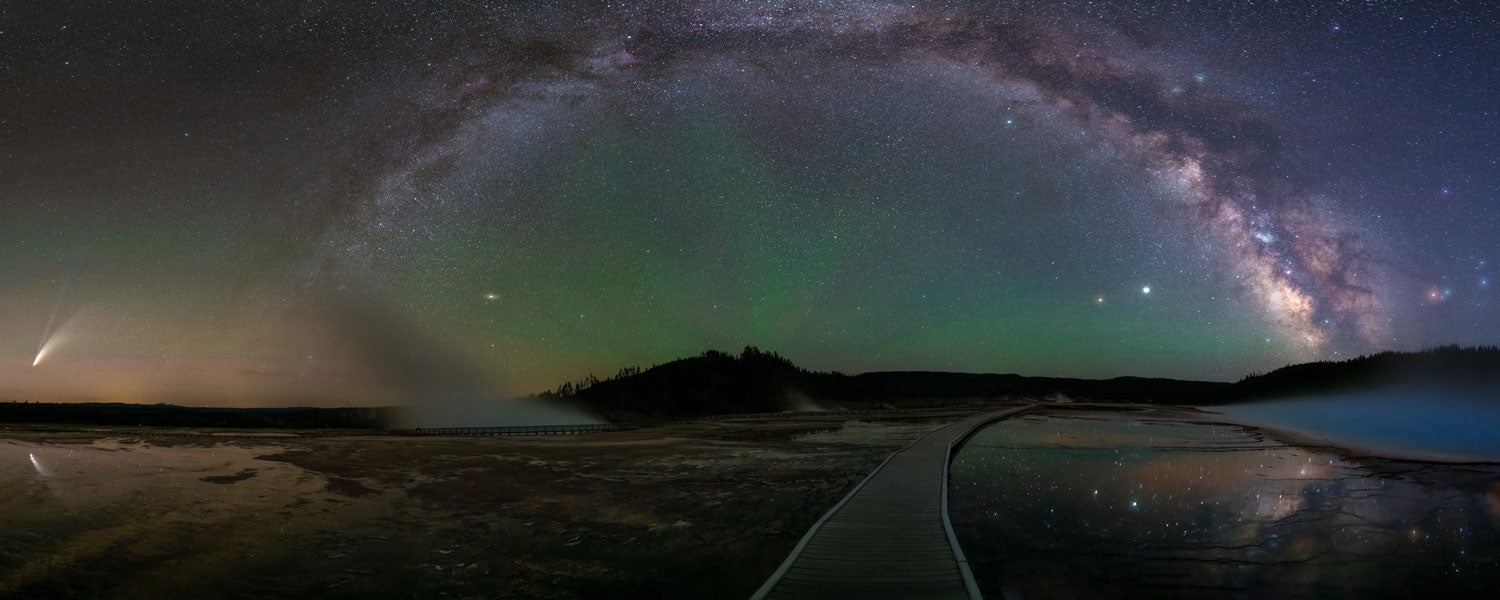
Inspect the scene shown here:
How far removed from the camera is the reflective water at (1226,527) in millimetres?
10320

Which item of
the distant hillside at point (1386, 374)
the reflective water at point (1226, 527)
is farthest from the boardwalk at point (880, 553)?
the distant hillside at point (1386, 374)

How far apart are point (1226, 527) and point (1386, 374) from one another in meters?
119

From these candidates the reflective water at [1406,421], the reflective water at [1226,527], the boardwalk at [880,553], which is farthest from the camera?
the reflective water at [1406,421]

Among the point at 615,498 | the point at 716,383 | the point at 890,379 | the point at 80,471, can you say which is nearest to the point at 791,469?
the point at 615,498

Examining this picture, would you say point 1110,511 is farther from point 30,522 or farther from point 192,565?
point 30,522

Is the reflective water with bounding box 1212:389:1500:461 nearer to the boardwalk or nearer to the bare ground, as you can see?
the bare ground

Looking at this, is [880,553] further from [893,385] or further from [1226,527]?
[893,385]

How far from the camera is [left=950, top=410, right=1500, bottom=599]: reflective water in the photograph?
33.9ft

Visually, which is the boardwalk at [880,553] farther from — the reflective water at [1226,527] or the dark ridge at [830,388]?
the dark ridge at [830,388]

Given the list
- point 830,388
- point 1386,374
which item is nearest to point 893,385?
point 830,388

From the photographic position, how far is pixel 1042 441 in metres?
34.0

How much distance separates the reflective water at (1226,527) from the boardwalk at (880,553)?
3.45 feet

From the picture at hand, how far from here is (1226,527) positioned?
13.8 meters

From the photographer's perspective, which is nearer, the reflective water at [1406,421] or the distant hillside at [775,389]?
the reflective water at [1406,421]
